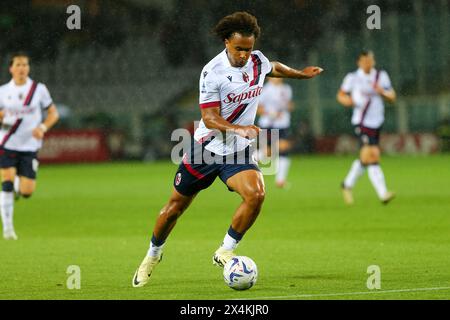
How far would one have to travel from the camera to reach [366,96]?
17953 mm

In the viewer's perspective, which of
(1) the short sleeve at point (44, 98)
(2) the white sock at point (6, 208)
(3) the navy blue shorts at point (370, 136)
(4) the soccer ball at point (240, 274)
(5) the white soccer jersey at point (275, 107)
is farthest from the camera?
(5) the white soccer jersey at point (275, 107)

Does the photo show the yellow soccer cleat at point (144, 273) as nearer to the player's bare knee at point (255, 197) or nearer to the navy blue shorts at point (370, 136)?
the player's bare knee at point (255, 197)

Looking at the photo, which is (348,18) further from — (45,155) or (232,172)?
(232,172)

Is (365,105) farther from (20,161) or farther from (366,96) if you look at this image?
(20,161)

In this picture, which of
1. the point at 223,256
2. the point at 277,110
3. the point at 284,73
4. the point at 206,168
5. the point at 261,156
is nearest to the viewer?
the point at 223,256

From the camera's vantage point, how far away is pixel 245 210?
8.80 meters

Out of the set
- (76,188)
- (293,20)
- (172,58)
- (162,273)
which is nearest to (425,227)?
(162,273)

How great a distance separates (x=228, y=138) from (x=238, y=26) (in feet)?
3.37

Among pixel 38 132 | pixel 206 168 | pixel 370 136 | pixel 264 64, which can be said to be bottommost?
pixel 370 136

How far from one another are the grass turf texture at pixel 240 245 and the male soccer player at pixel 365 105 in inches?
25.6

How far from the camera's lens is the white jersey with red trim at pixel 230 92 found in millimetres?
8930

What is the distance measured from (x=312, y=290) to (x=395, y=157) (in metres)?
26.9

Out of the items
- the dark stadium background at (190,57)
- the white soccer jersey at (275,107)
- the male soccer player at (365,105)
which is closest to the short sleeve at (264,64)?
the male soccer player at (365,105)

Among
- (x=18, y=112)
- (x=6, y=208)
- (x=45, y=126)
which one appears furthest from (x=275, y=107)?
(x=6, y=208)
